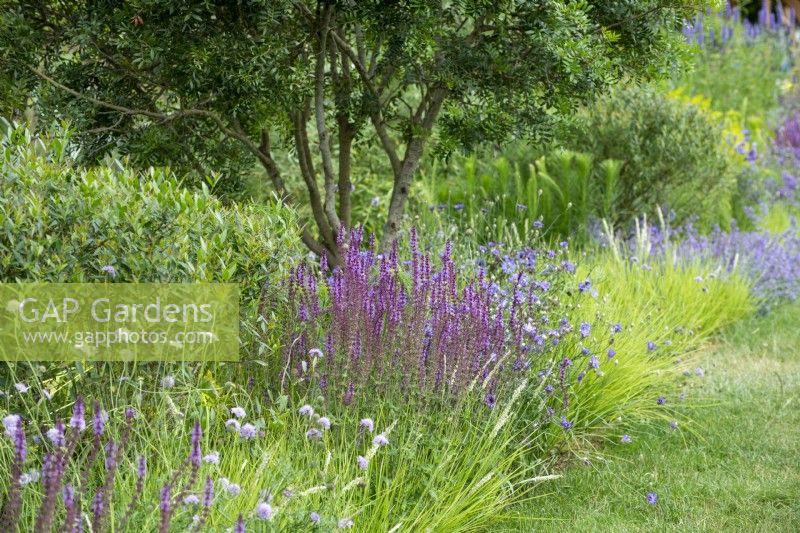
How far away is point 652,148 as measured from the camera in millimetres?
7590

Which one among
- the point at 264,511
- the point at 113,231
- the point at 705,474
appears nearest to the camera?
the point at 264,511

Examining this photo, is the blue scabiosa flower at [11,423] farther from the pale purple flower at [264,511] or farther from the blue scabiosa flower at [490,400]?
the blue scabiosa flower at [490,400]

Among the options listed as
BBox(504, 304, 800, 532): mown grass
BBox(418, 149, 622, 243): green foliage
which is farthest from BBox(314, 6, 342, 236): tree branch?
BBox(504, 304, 800, 532): mown grass

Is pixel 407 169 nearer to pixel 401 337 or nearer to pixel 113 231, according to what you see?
pixel 401 337

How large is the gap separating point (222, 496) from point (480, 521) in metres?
1.14

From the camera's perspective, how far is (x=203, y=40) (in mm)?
4527

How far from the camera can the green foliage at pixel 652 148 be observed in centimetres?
759

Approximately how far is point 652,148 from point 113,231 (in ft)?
17.5

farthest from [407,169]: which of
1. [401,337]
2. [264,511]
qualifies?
[264,511]

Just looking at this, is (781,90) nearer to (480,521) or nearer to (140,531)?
(480,521)

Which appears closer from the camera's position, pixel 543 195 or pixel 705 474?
pixel 705 474

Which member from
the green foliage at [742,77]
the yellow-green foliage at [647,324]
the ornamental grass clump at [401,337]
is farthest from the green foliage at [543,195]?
the green foliage at [742,77]

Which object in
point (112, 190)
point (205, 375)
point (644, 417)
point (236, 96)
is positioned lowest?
point (644, 417)

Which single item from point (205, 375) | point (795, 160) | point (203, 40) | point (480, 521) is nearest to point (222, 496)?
point (205, 375)
